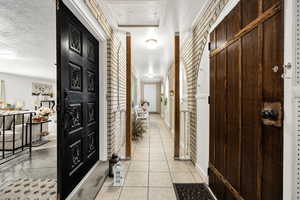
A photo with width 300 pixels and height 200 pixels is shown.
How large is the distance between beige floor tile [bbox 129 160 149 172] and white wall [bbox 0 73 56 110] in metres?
8.32

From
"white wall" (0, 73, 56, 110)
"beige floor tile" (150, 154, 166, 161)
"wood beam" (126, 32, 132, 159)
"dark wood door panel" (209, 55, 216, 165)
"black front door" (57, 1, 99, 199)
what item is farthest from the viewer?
"white wall" (0, 73, 56, 110)

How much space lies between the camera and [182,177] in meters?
2.30

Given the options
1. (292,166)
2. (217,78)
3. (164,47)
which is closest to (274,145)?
(292,166)

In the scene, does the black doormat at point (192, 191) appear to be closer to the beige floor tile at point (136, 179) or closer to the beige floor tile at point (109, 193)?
the beige floor tile at point (136, 179)

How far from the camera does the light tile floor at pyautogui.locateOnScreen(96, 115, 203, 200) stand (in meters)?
1.87

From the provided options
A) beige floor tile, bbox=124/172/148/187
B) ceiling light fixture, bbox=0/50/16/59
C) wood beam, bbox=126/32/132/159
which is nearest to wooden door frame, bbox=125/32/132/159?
wood beam, bbox=126/32/132/159

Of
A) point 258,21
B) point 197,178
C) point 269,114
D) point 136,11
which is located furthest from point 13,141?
point 258,21

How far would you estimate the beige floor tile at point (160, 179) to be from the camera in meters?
2.12

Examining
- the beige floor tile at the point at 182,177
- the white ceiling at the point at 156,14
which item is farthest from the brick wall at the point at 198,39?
the beige floor tile at the point at 182,177

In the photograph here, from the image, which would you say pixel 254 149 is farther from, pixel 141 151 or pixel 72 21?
pixel 141 151

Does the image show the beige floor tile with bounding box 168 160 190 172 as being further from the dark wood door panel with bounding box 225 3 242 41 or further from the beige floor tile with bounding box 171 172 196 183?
the dark wood door panel with bounding box 225 3 242 41

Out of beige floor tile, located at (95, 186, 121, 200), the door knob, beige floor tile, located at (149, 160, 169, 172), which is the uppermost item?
the door knob

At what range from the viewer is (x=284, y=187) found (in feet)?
2.91

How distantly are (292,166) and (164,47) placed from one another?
A: 3763mm
